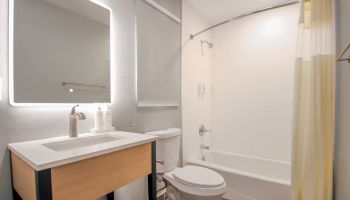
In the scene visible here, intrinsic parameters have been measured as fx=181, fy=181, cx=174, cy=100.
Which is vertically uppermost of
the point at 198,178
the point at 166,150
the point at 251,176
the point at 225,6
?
the point at 225,6

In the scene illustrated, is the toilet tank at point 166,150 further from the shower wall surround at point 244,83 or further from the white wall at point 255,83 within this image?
the white wall at point 255,83

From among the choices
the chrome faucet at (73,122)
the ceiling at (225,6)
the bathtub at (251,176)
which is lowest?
the bathtub at (251,176)

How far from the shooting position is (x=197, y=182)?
1389 mm

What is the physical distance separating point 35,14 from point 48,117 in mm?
635

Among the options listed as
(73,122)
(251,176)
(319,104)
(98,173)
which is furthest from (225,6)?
(98,173)

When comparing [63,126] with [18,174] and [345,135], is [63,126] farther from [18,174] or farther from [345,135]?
[345,135]

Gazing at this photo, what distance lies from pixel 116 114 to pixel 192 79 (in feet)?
4.24

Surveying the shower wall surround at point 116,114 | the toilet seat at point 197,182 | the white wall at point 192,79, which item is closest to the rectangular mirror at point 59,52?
the shower wall surround at point 116,114

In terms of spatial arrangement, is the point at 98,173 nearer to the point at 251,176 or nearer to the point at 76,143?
the point at 76,143

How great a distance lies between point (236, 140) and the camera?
2740 millimetres

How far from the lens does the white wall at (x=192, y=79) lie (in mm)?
2366

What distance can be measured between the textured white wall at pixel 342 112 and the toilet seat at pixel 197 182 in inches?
29.5

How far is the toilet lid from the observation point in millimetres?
1377

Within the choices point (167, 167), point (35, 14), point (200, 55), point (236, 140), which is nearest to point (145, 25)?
point (35, 14)
